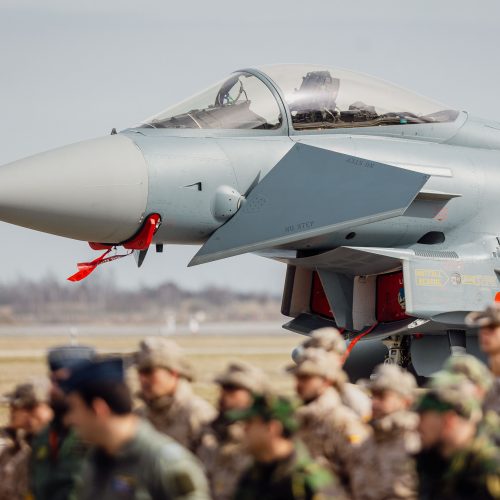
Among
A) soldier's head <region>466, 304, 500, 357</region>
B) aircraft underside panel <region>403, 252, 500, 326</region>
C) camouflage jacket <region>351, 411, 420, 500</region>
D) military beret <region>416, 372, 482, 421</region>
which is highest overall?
aircraft underside panel <region>403, 252, 500, 326</region>

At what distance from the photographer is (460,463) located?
4.68 metres

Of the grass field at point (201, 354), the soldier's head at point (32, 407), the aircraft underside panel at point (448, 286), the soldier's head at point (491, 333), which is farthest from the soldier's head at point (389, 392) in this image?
the grass field at point (201, 354)

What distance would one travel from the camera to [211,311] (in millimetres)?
72562

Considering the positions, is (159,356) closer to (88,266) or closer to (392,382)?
(392,382)

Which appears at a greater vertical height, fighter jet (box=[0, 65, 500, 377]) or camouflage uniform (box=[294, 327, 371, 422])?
fighter jet (box=[0, 65, 500, 377])

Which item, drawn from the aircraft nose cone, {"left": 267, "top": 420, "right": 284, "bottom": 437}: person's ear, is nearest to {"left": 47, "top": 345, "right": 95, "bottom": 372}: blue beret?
{"left": 267, "top": 420, "right": 284, "bottom": 437}: person's ear

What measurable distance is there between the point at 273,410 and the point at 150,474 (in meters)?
0.63

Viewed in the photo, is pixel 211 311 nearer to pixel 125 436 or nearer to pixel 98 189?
pixel 98 189

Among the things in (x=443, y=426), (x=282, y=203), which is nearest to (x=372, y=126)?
(x=282, y=203)

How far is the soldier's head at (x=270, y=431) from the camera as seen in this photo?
4539 mm

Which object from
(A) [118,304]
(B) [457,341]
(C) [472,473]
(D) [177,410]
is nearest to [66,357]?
(D) [177,410]

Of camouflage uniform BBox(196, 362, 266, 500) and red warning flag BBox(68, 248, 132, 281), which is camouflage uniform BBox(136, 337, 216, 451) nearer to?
camouflage uniform BBox(196, 362, 266, 500)

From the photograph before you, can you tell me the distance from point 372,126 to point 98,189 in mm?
3029

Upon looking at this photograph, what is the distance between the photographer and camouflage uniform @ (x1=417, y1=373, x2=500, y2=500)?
15.3ft
